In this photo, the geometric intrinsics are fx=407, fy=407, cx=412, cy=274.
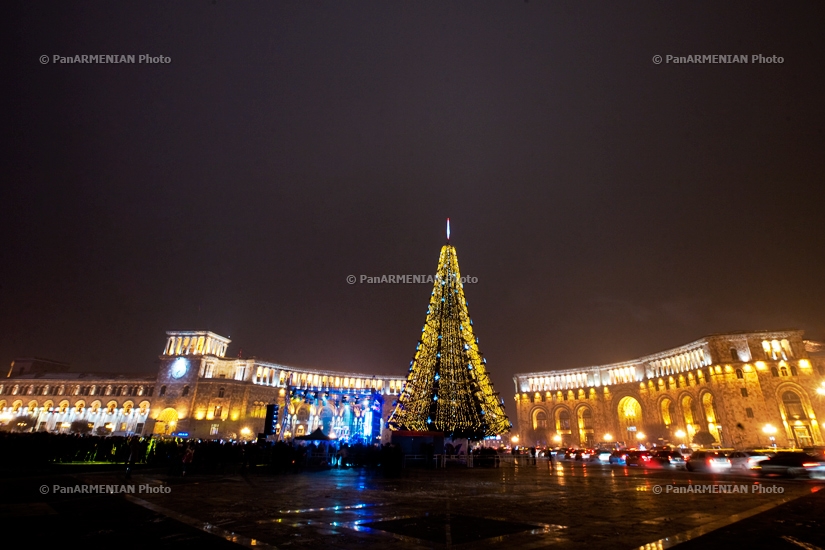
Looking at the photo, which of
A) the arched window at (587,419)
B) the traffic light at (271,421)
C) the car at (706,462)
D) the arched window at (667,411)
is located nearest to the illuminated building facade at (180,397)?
the arched window at (587,419)

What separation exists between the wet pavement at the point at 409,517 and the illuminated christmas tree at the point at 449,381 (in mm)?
15422

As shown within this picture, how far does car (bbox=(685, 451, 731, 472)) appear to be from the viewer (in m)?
25.1

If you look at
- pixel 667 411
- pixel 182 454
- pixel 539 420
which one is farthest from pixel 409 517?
pixel 539 420

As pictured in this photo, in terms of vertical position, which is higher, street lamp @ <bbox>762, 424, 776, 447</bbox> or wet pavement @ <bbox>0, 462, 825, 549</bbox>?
street lamp @ <bbox>762, 424, 776, 447</bbox>

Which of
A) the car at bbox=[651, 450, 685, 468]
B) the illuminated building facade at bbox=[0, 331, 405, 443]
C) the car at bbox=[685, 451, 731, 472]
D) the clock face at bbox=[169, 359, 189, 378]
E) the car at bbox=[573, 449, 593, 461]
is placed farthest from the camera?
the clock face at bbox=[169, 359, 189, 378]

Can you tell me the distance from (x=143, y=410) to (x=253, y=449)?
77.7m

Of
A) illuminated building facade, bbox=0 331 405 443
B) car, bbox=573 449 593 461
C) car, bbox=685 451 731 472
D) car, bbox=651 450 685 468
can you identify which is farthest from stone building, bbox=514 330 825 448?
illuminated building facade, bbox=0 331 405 443

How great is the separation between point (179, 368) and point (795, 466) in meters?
89.5

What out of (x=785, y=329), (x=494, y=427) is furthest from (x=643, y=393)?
(x=494, y=427)

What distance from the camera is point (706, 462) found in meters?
26.2

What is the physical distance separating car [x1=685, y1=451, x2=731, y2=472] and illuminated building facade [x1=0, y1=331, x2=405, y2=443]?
52535 millimetres

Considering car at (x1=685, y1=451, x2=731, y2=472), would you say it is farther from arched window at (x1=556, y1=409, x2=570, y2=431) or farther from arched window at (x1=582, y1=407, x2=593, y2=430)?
arched window at (x1=556, y1=409, x2=570, y2=431)

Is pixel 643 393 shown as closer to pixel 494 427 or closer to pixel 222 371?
pixel 494 427

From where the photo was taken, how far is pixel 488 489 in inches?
550
